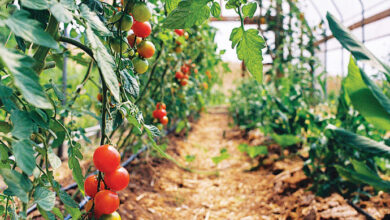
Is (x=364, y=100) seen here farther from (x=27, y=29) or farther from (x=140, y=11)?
(x=27, y=29)

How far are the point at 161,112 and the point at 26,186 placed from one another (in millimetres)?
1020

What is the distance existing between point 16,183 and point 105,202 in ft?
0.54

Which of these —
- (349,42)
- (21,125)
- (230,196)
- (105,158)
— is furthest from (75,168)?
(230,196)

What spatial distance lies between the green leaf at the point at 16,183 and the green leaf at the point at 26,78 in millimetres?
141

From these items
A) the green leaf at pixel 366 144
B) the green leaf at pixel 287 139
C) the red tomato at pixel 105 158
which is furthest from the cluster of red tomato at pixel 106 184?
the green leaf at pixel 287 139

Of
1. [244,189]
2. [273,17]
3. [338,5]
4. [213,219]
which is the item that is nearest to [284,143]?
[244,189]

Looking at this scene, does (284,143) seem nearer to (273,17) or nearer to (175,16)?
(175,16)

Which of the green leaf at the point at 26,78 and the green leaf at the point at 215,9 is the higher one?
the green leaf at the point at 215,9

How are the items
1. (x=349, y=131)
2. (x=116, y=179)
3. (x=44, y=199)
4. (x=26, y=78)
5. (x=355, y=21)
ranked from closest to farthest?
(x=26, y=78)
(x=44, y=199)
(x=116, y=179)
(x=349, y=131)
(x=355, y=21)

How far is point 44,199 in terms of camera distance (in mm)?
411

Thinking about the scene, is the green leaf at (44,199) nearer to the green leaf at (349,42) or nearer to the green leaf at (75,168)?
the green leaf at (75,168)

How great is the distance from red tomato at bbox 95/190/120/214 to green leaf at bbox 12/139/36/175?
196mm

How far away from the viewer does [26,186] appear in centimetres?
37

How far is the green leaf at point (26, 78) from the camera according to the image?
0.28 m
